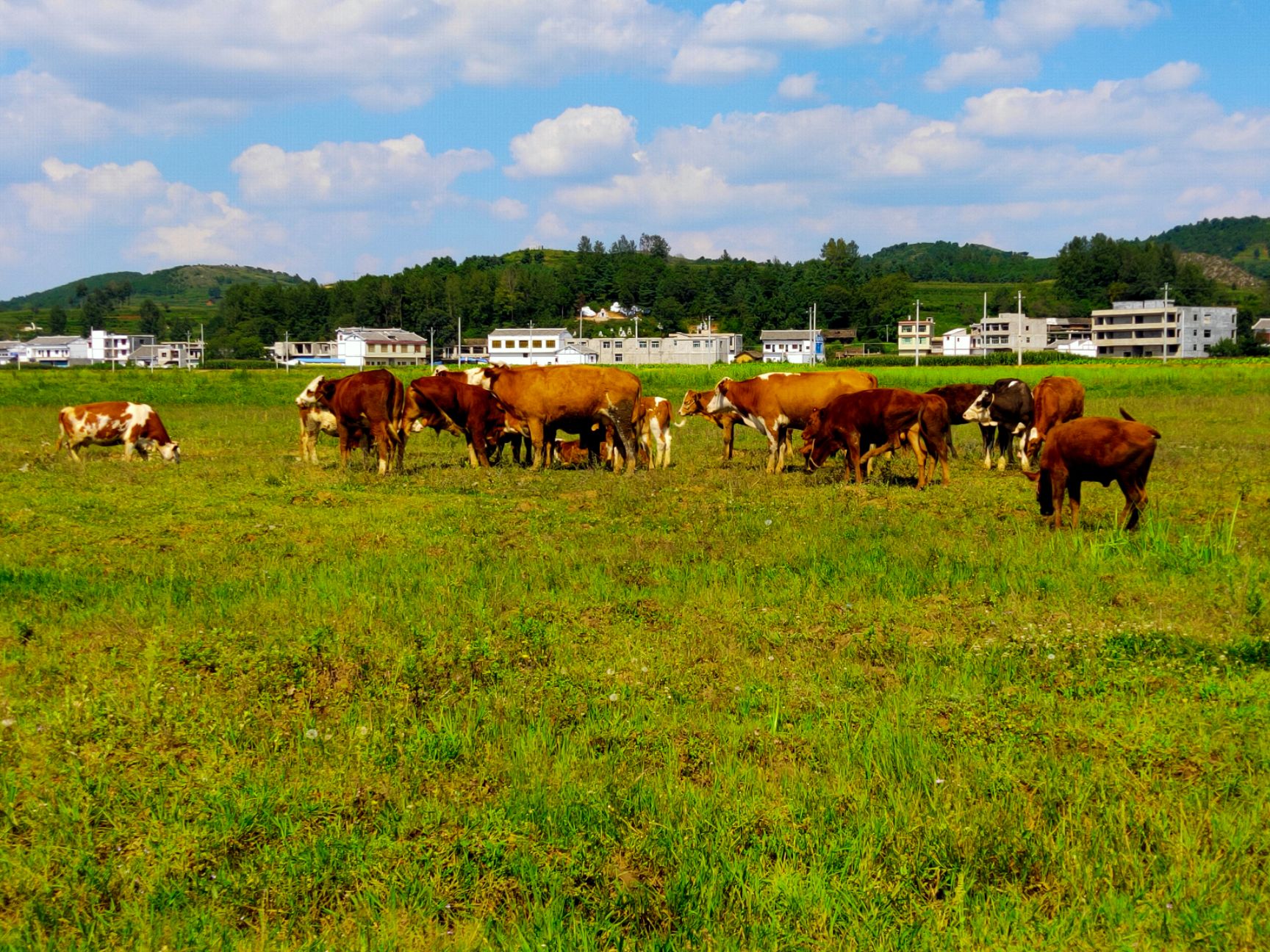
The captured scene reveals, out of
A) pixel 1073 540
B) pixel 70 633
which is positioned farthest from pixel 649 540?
pixel 70 633

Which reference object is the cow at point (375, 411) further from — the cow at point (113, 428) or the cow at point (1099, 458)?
the cow at point (1099, 458)

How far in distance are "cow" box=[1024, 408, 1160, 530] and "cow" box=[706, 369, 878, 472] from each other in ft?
26.2

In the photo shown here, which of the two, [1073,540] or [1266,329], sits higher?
[1266,329]

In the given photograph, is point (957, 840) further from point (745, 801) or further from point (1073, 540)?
point (1073, 540)

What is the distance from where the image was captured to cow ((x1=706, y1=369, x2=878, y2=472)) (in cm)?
2203

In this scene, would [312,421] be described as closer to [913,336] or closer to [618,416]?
[618,416]

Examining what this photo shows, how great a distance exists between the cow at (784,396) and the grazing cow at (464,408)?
4972 millimetres

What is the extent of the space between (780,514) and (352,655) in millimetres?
8145

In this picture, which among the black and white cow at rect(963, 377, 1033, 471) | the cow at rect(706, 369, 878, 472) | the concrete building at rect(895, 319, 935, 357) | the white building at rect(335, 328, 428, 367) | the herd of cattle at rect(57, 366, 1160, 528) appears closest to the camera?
the herd of cattle at rect(57, 366, 1160, 528)

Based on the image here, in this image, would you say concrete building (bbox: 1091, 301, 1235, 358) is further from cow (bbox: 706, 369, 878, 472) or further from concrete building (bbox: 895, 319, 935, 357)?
cow (bbox: 706, 369, 878, 472)

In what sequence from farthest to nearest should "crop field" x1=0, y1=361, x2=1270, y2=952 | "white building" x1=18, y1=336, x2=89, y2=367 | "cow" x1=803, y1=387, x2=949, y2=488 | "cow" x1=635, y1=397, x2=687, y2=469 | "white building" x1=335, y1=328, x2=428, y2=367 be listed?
"white building" x1=18, y1=336, x2=89, y2=367 < "white building" x1=335, y1=328, x2=428, y2=367 < "cow" x1=635, y1=397, x2=687, y2=469 < "cow" x1=803, y1=387, x2=949, y2=488 < "crop field" x1=0, y1=361, x2=1270, y2=952

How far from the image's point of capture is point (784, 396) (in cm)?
2217

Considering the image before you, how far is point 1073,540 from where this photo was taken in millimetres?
12516

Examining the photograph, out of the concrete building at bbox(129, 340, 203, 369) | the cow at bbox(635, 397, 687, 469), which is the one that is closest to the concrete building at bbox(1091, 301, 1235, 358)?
the cow at bbox(635, 397, 687, 469)
